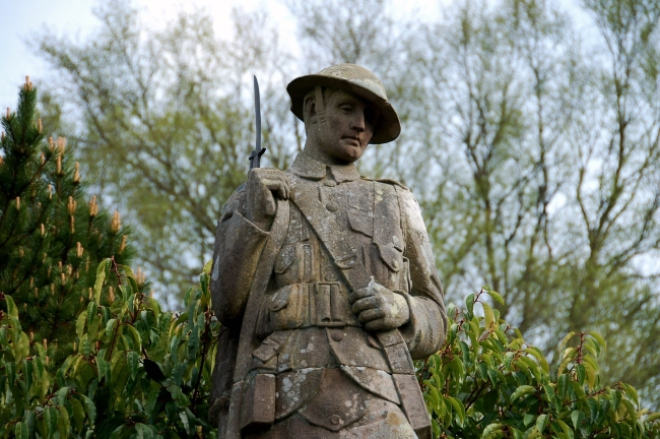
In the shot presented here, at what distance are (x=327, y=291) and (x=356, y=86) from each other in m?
1.35

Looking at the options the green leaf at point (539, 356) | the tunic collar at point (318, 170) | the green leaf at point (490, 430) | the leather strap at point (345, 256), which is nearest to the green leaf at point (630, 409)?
the green leaf at point (539, 356)

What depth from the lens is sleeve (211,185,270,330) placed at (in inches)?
285

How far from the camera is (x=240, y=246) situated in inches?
285

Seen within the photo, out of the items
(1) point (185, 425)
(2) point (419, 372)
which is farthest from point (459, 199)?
(1) point (185, 425)

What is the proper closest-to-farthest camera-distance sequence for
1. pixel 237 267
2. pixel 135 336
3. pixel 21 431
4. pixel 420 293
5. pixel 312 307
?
pixel 312 307, pixel 237 267, pixel 420 293, pixel 21 431, pixel 135 336

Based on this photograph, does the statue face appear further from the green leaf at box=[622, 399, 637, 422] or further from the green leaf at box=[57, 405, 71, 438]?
the green leaf at box=[622, 399, 637, 422]

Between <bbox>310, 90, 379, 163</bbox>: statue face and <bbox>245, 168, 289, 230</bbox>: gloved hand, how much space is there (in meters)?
0.51

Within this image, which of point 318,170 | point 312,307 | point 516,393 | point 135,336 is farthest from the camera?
point 516,393

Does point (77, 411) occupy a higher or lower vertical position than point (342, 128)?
lower

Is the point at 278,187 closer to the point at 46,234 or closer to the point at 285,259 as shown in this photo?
the point at 285,259

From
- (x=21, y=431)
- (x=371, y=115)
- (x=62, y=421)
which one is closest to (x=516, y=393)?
(x=371, y=115)

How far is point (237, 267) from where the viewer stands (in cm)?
724

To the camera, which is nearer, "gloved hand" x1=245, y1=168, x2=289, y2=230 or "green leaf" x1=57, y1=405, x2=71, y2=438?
"gloved hand" x1=245, y1=168, x2=289, y2=230

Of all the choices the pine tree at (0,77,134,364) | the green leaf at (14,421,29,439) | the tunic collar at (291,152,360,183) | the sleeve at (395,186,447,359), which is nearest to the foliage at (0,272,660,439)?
the green leaf at (14,421,29,439)
